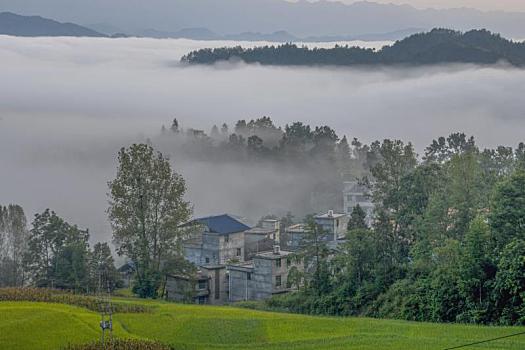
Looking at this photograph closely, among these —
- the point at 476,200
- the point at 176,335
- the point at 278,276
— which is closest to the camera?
the point at 176,335

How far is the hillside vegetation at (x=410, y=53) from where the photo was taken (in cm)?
12262

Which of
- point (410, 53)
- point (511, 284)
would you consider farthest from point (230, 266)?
point (410, 53)

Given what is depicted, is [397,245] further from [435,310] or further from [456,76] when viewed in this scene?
[456,76]

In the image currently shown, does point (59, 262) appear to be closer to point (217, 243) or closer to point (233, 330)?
point (217, 243)

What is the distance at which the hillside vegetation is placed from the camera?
402 feet

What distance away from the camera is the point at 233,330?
26828mm

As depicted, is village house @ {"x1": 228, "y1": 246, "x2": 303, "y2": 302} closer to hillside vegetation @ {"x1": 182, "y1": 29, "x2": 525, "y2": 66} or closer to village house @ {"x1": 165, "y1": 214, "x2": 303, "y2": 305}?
village house @ {"x1": 165, "y1": 214, "x2": 303, "y2": 305}

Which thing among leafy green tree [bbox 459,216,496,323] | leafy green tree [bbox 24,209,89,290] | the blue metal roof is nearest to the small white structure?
the blue metal roof

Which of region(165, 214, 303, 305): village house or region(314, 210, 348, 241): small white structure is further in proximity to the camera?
region(314, 210, 348, 241): small white structure

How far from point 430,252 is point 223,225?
19.9m

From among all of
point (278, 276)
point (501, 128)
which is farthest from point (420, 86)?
point (278, 276)

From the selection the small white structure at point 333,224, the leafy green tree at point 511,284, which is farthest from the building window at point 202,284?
the leafy green tree at point 511,284

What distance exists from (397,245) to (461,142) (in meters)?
29.4

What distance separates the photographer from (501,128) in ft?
335
